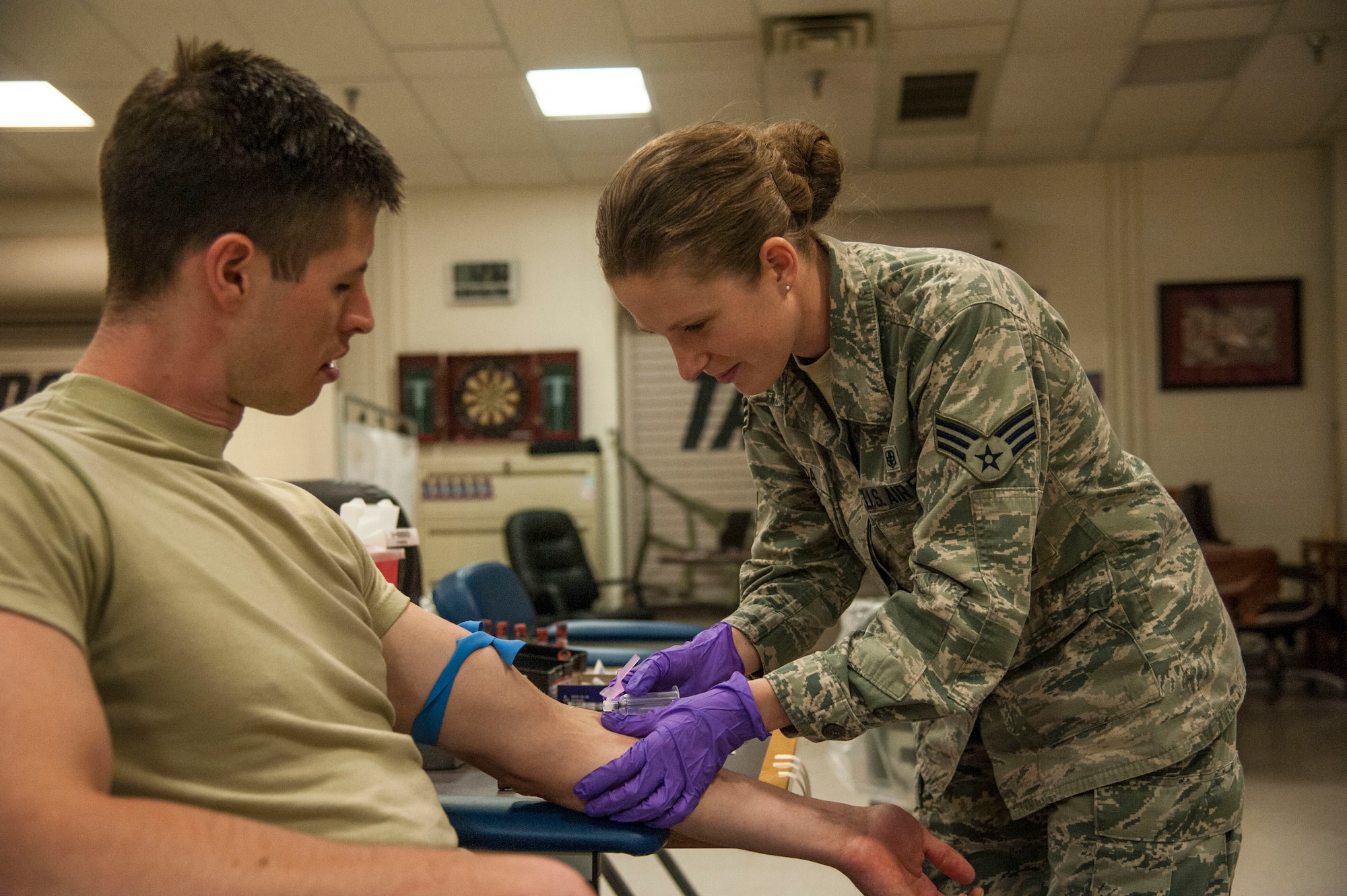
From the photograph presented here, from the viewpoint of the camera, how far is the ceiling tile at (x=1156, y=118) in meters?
5.19

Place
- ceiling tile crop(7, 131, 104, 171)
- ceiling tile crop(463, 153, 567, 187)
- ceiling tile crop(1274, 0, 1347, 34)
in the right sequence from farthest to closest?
ceiling tile crop(463, 153, 567, 187)
ceiling tile crop(7, 131, 104, 171)
ceiling tile crop(1274, 0, 1347, 34)

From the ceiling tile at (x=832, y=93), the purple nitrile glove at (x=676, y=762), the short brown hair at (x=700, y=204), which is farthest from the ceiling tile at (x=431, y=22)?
the purple nitrile glove at (x=676, y=762)

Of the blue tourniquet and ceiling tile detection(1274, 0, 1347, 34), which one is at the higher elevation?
ceiling tile detection(1274, 0, 1347, 34)

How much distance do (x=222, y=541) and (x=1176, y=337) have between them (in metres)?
6.46

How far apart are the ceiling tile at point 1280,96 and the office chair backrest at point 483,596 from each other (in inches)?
177

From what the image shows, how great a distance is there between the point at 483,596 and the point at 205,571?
56.7 inches

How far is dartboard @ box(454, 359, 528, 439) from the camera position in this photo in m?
6.41

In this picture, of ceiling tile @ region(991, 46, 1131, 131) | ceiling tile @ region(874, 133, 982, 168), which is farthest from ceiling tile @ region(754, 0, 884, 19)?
ceiling tile @ region(874, 133, 982, 168)

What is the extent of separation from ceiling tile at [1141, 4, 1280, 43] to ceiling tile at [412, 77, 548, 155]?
117 inches

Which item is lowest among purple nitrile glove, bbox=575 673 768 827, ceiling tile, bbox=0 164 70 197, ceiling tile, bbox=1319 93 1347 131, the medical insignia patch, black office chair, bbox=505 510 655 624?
black office chair, bbox=505 510 655 624

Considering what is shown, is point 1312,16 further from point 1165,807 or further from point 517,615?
point 1165,807

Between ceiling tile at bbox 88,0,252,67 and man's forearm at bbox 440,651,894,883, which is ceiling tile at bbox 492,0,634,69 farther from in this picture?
man's forearm at bbox 440,651,894,883

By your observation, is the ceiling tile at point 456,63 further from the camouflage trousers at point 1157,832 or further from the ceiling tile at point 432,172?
the camouflage trousers at point 1157,832

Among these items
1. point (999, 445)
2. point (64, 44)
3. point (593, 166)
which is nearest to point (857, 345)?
point (999, 445)
